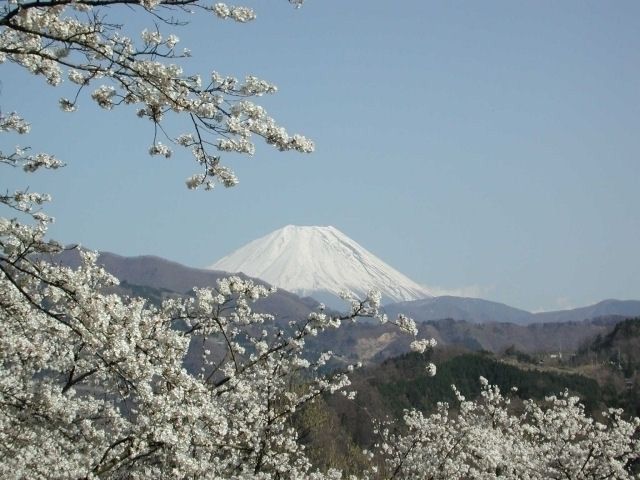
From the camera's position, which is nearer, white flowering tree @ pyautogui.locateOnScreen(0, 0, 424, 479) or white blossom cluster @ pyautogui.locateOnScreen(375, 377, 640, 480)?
white flowering tree @ pyautogui.locateOnScreen(0, 0, 424, 479)

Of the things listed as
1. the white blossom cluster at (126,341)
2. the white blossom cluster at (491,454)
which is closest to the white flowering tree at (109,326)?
the white blossom cluster at (126,341)

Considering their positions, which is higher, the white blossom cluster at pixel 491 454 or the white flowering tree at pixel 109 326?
the white flowering tree at pixel 109 326

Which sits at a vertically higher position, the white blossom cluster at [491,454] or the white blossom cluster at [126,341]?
the white blossom cluster at [126,341]

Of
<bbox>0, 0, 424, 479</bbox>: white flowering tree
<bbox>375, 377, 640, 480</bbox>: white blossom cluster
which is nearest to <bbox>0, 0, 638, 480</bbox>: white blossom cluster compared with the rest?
<bbox>0, 0, 424, 479</bbox>: white flowering tree

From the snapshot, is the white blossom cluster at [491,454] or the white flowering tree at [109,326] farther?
the white blossom cluster at [491,454]

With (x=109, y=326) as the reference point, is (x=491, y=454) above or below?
below

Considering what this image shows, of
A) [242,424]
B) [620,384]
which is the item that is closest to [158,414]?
[242,424]

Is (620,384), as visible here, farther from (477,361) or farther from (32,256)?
(32,256)

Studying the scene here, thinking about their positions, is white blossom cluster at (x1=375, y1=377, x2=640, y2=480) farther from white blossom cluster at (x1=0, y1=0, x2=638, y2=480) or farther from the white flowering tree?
the white flowering tree

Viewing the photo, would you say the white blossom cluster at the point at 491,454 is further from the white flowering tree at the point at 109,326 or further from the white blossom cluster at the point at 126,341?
the white flowering tree at the point at 109,326

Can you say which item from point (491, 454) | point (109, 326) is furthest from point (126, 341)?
point (491, 454)

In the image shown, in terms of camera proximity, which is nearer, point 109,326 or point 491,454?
point 109,326

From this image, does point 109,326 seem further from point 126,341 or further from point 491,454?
point 491,454

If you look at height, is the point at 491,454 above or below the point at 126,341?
below
